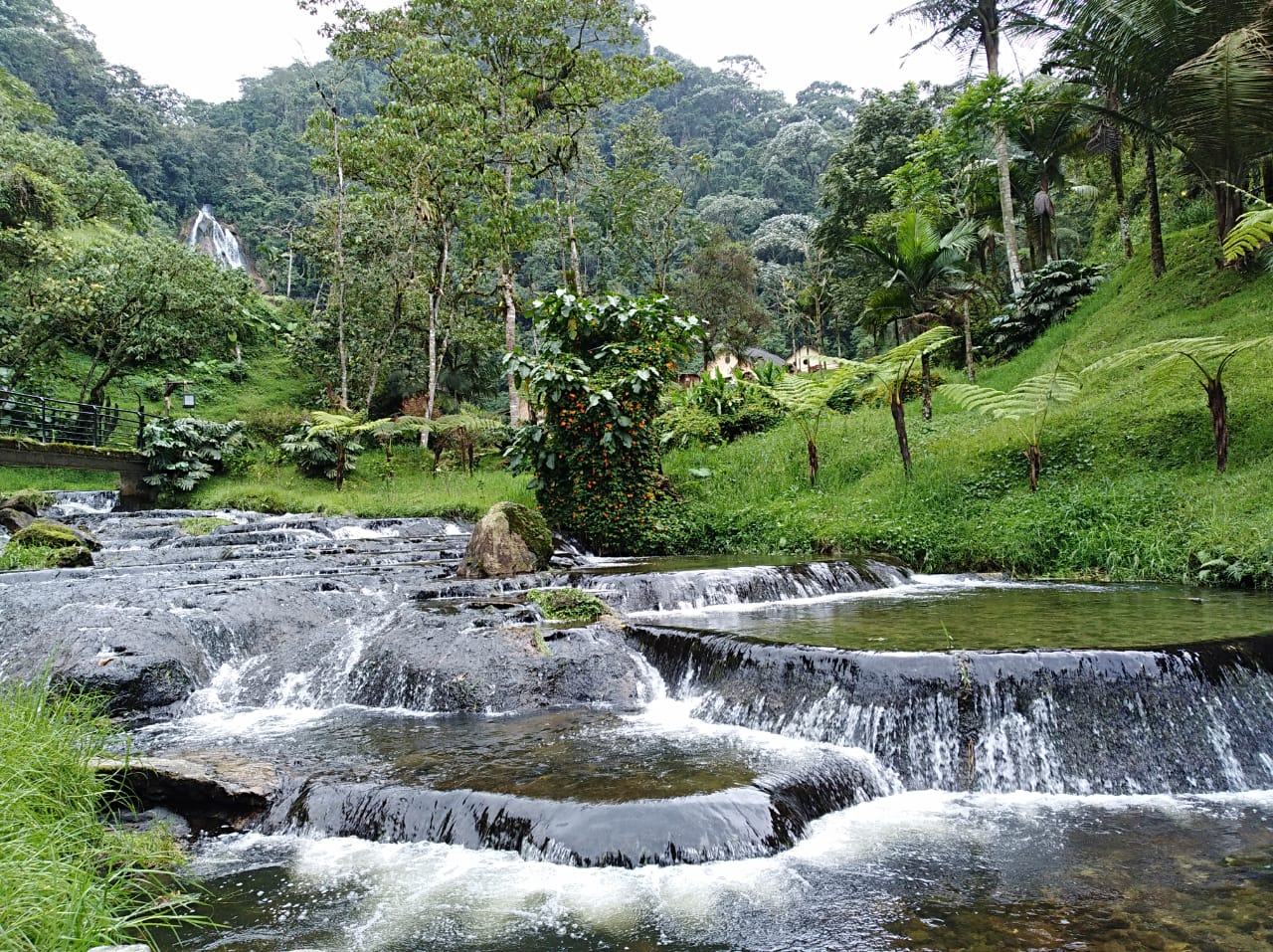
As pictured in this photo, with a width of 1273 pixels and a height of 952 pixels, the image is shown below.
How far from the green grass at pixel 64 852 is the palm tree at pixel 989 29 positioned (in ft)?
69.4

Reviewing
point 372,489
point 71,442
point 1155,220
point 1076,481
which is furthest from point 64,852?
point 71,442

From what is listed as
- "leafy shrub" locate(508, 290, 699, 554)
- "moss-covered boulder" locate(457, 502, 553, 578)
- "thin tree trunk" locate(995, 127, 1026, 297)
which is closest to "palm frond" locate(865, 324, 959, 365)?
"leafy shrub" locate(508, 290, 699, 554)

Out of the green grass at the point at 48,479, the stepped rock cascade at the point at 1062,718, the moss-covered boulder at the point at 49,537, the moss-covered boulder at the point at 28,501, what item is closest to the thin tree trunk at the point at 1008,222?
the stepped rock cascade at the point at 1062,718

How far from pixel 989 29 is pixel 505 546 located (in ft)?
67.9

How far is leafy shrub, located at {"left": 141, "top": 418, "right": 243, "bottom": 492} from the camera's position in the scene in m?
19.2

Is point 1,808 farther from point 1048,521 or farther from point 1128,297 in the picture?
point 1128,297

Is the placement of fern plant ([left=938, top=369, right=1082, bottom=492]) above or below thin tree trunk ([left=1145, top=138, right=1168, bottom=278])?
below

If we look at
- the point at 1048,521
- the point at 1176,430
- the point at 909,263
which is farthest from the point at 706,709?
the point at 909,263

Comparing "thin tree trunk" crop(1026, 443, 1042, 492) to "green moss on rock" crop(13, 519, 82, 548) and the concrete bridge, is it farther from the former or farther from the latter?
the concrete bridge

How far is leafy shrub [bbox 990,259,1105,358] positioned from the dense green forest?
71mm

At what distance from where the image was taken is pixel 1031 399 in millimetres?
10227

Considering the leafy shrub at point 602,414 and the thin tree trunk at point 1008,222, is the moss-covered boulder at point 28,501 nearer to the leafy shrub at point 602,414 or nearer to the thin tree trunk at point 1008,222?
the leafy shrub at point 602,414

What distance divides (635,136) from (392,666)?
94.5 ft

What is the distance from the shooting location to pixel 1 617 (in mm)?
7379
